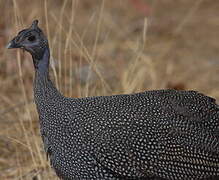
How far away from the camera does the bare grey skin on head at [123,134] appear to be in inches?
124

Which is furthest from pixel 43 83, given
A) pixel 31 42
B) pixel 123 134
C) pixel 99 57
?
pixel 99 57

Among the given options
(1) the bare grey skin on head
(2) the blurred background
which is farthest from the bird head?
Result: (2) the blurred background

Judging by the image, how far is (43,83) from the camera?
132 inches

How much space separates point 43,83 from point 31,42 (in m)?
0.24

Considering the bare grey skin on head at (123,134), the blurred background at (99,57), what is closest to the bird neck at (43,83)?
the bare grey skin on head at (123,134)

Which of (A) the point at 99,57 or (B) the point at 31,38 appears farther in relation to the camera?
(A) the point at 99,57

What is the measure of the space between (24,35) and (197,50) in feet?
13.9

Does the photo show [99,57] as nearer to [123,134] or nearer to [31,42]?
[31,42]

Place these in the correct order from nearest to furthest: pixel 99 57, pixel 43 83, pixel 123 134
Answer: pixel 123 134
pixel 43 83
pixel 99 57

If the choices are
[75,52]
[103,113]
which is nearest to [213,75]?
[75,52]

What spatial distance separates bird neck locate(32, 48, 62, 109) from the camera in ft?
10.9

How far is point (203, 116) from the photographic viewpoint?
3316 mm

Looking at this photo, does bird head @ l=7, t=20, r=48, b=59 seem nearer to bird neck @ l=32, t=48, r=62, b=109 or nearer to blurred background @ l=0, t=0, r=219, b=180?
bird neck @ l=32, t=48, r=62, b=109

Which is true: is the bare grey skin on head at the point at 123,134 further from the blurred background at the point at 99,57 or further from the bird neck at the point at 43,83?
the blurred background at the point at 99,57
